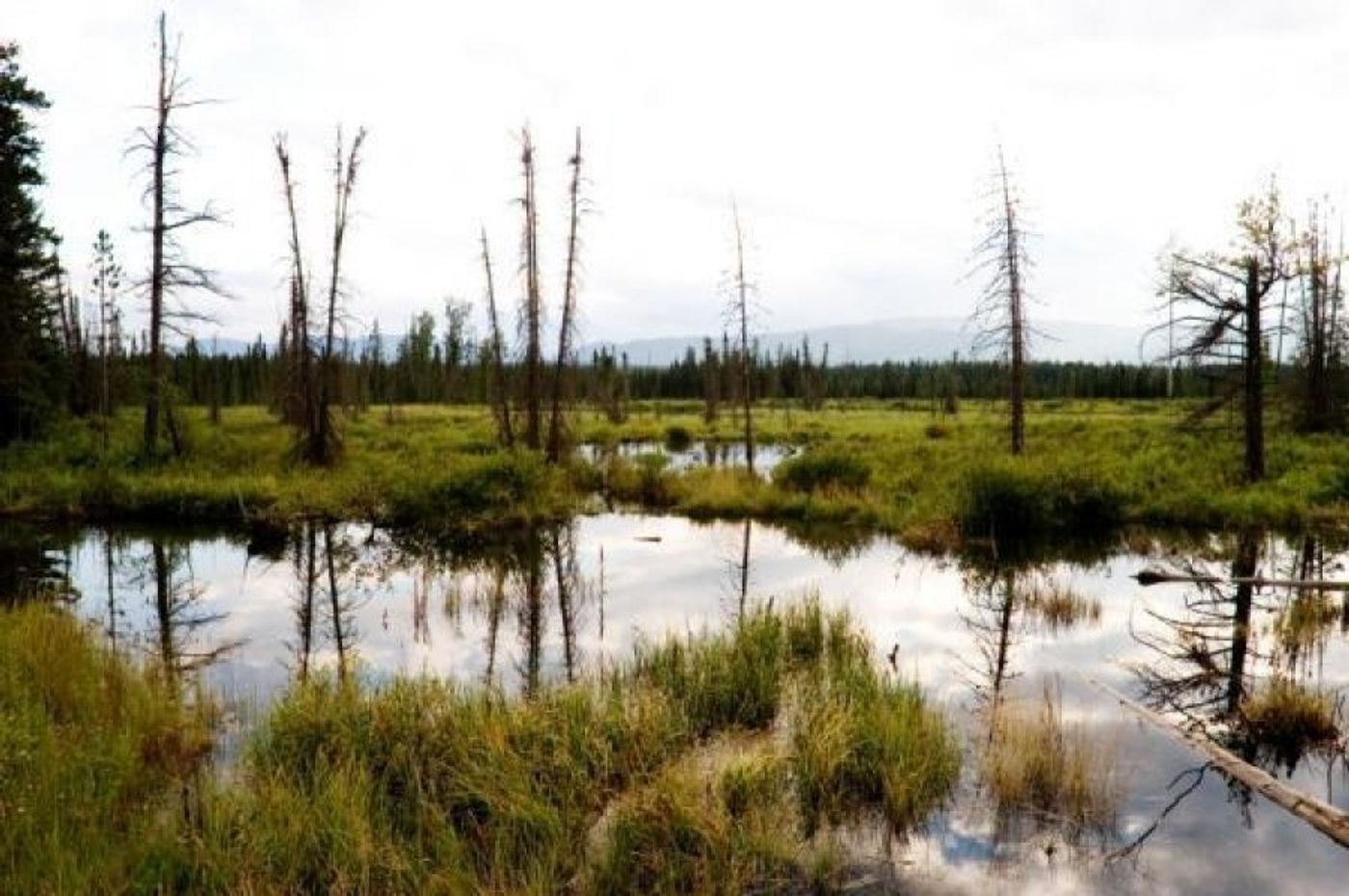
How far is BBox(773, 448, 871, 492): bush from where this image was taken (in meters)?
25.8

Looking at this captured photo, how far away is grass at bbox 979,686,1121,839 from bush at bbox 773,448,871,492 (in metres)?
17.4

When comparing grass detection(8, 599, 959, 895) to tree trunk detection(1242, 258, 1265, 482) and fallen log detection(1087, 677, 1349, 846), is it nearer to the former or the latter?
fallen log detection(1087, 677, 1349, 846)

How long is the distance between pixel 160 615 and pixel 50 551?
677 centimetres

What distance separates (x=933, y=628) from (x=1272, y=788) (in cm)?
631

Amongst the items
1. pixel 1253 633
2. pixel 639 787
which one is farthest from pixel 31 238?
pixel 1253 633

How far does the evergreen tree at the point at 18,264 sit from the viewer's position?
1152 inches

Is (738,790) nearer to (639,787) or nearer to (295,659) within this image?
(639,787)

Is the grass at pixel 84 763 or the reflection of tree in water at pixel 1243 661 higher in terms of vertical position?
the grass at pixel 84 763

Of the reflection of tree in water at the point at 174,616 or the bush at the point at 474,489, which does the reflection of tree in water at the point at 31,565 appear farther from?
the bush at the point at 474,489

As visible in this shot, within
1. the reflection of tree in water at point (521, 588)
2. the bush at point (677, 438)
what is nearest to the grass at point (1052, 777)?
the reflection of tree in water at point (521, 588)

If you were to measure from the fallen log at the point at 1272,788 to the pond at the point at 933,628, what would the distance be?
0.18 meters

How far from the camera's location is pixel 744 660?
9.60 m


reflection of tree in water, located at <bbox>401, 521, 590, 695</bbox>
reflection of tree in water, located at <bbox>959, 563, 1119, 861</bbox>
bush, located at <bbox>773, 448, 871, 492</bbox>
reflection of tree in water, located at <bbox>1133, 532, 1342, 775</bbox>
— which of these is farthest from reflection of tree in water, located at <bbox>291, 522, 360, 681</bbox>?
bush, located at <bbox>773, 448, 871, 492</bbox>

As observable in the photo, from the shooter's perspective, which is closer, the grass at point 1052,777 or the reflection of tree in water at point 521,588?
the grass at point 1052,777
